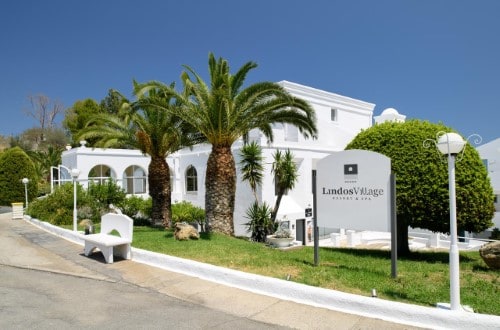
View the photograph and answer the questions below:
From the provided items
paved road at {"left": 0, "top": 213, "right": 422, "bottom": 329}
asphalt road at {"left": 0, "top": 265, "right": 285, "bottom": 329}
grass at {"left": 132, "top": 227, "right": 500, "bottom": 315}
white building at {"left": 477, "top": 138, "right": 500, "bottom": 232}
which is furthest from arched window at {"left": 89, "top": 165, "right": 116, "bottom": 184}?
white building at {"left": 477, "top": 138, "right": 500, "bottom": 232}

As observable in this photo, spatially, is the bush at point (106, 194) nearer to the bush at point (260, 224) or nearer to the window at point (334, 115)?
the bush at point (260, 224)

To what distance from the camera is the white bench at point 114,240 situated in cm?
859

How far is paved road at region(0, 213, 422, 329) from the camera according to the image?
5.00 meters

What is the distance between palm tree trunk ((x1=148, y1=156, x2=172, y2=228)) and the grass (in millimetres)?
4956

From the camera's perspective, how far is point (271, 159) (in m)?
19.2

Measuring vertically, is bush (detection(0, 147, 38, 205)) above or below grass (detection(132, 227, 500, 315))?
above

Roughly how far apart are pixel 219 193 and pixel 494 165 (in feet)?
76.8

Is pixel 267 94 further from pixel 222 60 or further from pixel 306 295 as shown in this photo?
pixel 306 295

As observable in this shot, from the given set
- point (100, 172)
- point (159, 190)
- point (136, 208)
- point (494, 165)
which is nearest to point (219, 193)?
point (159, 190)

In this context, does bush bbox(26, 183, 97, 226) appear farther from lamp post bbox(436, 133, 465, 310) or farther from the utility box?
lamp post bbox(436, 133, 465, 310)

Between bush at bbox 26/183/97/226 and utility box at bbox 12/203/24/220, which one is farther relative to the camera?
utility box at bbox 12/203/24/220

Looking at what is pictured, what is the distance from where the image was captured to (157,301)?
5.95 m

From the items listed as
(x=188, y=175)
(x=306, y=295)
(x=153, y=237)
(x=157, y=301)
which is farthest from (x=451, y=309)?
(x=188, y=175)

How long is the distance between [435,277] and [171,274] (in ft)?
16.9
